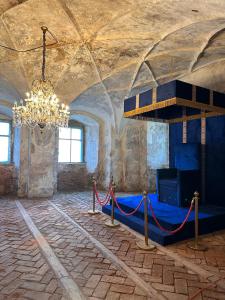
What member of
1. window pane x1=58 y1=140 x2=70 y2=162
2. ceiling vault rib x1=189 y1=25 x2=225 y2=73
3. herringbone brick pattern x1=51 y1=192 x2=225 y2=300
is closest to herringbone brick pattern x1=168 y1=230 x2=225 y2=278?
herringbone brick pattern x1=51 y1=192 x2=225 y2=300

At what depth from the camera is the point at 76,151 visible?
11.9 meters

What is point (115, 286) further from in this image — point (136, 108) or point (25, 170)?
point (25, 170)

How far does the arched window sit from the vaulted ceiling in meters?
1.66

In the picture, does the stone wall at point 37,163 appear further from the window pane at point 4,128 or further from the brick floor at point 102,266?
the brick floor at point 102,266

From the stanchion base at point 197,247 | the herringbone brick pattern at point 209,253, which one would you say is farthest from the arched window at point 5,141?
the stanchion base at point 197,247

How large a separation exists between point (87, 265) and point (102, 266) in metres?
0.23

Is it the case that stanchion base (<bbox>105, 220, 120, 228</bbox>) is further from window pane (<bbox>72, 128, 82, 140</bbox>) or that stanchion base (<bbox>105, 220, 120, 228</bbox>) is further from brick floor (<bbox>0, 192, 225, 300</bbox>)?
window pane (<bbox>72, 128, 82, 140</bbox>)

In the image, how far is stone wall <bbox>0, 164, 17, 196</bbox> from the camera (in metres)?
9.62

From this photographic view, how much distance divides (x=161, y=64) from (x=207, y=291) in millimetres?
6851

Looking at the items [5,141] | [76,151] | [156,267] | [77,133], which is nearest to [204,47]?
[156,267]

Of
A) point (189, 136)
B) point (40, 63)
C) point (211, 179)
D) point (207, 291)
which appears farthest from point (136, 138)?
point (207, 291)

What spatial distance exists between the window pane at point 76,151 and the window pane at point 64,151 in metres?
0.24

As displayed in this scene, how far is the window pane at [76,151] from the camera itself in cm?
1182

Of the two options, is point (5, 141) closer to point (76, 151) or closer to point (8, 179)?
point (8, 179)
